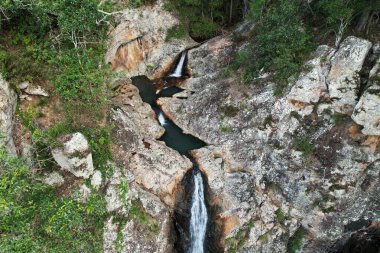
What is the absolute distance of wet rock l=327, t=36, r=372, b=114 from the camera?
1563 cm

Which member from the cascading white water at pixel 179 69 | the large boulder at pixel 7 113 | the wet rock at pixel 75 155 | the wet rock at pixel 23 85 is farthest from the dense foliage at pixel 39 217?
the cascading white water at pixel 179 69

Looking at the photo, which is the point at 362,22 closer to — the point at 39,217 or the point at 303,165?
the point at 303,165

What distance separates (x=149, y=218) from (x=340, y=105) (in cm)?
1135

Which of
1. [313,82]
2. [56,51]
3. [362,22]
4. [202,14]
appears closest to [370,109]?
[313,82]

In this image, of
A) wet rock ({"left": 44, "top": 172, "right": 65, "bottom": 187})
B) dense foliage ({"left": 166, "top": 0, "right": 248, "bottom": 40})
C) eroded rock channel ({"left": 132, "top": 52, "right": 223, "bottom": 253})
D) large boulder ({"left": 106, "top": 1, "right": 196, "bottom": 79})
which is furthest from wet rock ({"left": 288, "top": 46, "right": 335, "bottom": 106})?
wet rock ({"left": 44, "top": 172, "right": 65, "bottom": 187})

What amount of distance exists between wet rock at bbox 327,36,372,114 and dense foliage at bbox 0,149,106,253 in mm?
12924

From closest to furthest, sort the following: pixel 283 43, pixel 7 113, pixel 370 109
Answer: pixel 7 113, pixel 370 109, pixel 283 43

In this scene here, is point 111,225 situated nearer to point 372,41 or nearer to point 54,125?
point 54,125

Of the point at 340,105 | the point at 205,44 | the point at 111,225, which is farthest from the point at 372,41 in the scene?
the point at 111,225

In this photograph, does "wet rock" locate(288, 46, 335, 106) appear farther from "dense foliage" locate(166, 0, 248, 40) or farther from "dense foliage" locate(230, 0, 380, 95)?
"dense foliage" locate(166, 0, 248, 40)

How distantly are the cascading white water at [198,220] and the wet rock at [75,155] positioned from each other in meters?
5.89

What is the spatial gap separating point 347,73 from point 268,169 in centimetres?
645

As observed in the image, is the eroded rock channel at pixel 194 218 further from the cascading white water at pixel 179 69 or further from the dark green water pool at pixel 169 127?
the cascading white water at pixel 179 69

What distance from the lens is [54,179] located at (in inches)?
551
